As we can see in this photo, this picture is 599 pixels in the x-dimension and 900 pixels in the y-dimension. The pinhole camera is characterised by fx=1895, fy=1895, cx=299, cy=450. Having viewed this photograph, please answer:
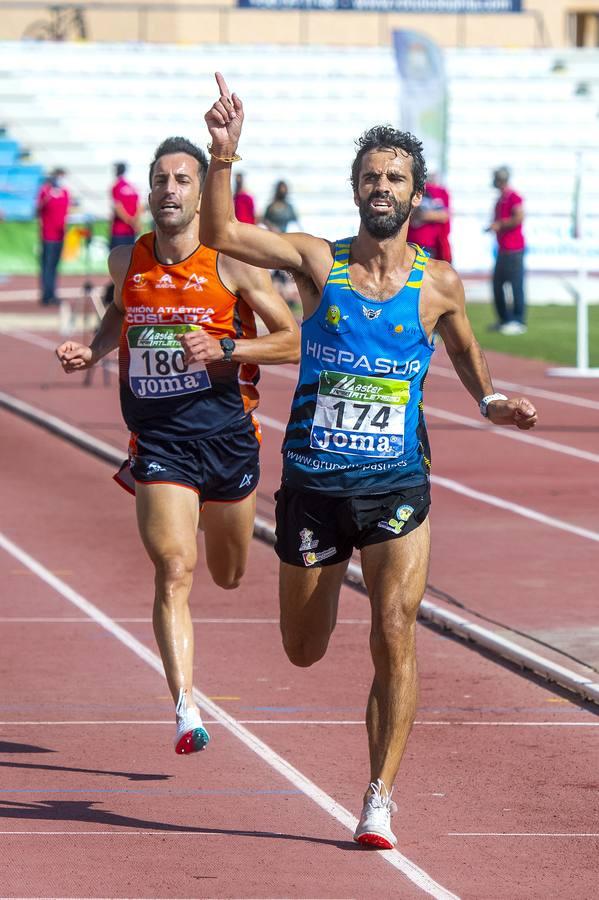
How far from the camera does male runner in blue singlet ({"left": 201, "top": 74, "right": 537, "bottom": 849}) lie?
6.04 metres

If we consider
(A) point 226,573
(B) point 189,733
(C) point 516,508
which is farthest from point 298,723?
(C) point 516,508

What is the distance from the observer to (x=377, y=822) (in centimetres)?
587

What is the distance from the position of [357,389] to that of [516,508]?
282 inches

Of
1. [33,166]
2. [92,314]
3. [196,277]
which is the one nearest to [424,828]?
[196,277]

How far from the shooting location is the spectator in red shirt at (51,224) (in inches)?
1267

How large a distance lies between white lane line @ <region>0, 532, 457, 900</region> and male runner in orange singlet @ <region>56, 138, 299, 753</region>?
78 cm

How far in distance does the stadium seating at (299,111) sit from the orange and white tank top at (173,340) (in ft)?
117

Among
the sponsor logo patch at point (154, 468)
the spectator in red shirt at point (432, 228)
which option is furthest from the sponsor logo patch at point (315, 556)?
the spectator in red shirt at point (432, 228)

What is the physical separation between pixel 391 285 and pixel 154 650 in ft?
10.9

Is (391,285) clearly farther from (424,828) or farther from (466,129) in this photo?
(466,129)

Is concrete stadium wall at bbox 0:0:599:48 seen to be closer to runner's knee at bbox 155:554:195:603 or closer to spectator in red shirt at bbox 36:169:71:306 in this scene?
spectator in red shirt at bbox 36:169:71:306

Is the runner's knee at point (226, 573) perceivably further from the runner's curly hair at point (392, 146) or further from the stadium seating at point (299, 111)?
the stadium seating at point (299, 111)

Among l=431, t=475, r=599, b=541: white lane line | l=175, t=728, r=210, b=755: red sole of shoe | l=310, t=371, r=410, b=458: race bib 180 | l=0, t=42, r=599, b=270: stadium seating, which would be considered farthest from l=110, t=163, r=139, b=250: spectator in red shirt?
l=310, t=371, r=410, b=458: race bib 180

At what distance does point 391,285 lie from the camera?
611 cm
